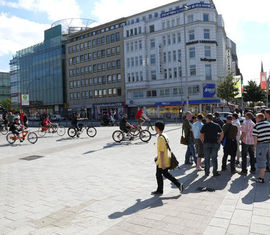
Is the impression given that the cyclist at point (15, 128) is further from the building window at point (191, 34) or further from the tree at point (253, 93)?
the tree at point (253, 93)

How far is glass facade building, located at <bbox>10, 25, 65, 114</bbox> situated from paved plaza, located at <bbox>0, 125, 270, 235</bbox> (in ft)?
195

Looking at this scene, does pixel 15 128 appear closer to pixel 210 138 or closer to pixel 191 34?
pixel 210 138

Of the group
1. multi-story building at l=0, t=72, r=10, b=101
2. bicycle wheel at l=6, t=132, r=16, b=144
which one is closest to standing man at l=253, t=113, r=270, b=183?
bicycle wheel at l=6, t=132, r=16, b=144

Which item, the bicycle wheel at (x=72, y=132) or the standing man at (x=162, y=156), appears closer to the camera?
the standing man at (x=162, y=156)

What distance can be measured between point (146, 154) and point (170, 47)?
39801 mm

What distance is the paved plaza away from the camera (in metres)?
4.12

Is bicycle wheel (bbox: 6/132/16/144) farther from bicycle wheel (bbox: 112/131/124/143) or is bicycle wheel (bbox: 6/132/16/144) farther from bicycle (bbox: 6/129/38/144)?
bicycle wheel (bbox: 112/131/124/143)

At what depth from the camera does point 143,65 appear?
164ft

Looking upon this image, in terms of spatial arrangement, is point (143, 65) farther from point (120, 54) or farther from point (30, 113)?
point (30, 113)

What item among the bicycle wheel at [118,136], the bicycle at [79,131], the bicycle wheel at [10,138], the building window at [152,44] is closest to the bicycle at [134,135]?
the bicycle wheel at [118,136]

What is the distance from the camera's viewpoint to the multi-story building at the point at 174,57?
44.2m

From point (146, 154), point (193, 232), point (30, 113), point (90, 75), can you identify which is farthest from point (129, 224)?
point (30, 113)

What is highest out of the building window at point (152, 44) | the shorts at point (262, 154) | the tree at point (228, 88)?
the building window at point (152, 44)

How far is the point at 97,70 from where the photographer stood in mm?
59312
